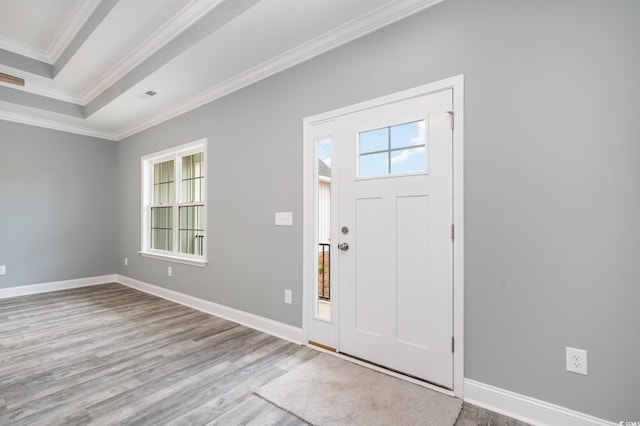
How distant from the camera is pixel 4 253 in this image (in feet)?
14.3

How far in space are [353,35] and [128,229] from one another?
498 cm

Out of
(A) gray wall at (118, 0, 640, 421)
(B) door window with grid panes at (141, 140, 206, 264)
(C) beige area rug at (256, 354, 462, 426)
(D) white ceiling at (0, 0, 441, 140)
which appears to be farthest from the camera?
(B) door window with grid panes at (141, 140, 206, 264)

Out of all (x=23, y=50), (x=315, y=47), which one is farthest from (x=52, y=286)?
(x=315, y=47)

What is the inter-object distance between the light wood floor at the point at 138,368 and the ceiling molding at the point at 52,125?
281cm

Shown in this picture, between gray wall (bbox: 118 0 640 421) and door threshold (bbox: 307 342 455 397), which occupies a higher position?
gray wall (bbox: 118 0 640 421)

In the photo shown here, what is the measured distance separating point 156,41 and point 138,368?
299 cm

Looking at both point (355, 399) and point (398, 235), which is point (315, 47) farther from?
point (355, 399)

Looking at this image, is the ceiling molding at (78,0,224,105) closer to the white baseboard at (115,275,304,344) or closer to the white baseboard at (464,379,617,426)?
the white baseboard at (115,275,304,344)

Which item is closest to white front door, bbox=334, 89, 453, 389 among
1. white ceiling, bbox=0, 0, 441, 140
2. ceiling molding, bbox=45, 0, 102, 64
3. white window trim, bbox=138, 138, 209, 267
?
white ceiling, bbox=0, 0, 441, 140

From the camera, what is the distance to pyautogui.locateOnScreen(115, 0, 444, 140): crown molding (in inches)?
84.4

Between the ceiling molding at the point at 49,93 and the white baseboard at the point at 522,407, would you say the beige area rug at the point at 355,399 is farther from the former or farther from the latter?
the ceiling molding at the point at 49,93

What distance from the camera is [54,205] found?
481 centimetres

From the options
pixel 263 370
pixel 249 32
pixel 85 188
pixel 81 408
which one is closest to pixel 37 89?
pixel 85 188

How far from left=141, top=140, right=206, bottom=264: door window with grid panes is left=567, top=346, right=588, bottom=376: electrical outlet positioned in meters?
3.59
